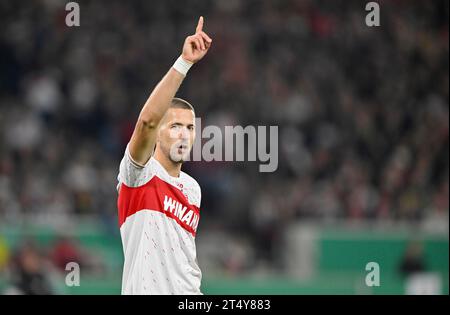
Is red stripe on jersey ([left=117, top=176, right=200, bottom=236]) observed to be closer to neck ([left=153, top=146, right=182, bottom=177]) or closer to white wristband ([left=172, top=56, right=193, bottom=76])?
neck ([left=153, top=146, right=182, bottom=177])

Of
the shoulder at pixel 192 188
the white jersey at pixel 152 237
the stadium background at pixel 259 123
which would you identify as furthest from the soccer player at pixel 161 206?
the stadium background at pixel 259 123

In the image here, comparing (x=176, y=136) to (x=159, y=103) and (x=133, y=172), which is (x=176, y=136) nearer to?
(x=133, y=172)

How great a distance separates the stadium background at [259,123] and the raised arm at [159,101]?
21.4 ft

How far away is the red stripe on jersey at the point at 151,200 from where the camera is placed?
17.8 feet

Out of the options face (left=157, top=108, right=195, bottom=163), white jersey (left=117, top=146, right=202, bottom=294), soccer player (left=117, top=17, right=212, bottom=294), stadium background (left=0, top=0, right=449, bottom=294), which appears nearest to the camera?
soccer player (left=117, top=17, right=212, bottom=294)

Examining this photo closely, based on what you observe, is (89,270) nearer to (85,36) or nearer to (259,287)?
(259,287)

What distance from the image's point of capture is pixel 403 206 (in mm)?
14758

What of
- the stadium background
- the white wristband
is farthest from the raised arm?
the stadium background

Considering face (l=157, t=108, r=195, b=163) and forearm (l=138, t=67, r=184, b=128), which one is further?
face (l=157, t=108, r=195, b=163)

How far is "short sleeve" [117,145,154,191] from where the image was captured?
5281 millimetres

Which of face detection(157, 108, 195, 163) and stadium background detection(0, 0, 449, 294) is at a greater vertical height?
stadium background detection(0, 0, 449, 294)

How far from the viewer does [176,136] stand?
18.2 ft

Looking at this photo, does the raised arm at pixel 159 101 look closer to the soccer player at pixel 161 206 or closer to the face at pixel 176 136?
the soccer player at pixel 161 206

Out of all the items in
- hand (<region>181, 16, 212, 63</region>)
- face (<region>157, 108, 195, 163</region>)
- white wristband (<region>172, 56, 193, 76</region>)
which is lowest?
face (<region>157, 108, 195, 163</region>)
